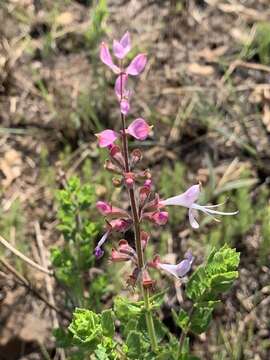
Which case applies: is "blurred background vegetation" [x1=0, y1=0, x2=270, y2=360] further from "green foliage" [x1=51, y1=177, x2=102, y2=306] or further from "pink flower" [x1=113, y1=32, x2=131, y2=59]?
"pink flower" [x1=113, y1=32, x2=131, y2=59]

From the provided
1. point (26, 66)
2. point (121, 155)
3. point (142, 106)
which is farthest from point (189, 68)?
point (121, 155)

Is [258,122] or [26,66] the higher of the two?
[26,66]

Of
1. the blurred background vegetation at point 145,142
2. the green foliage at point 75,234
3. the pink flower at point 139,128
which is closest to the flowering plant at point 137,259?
the pink flower at point 139,128

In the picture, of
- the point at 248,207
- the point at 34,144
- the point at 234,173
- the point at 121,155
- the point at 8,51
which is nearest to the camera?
the point at 121,155

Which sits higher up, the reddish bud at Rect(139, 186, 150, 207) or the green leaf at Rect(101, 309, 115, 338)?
the reddish bud at Rect(139, 186, 150, 207)

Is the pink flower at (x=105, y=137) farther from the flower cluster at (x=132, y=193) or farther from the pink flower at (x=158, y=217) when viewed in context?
the pink flower at (x=158, y=217)

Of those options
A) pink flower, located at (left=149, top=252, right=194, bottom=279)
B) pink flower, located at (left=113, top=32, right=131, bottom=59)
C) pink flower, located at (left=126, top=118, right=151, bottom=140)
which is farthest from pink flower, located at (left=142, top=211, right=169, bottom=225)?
pink flower, located at (left=113, top=32, right=131, bottom=59)

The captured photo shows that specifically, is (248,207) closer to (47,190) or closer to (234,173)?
(234,173)
